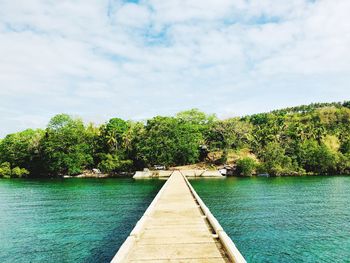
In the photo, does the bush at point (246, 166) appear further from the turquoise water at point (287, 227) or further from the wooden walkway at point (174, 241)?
the wooden walkway at point (174, 241)

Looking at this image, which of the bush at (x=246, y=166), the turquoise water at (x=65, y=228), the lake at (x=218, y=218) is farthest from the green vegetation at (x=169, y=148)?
the turquoise water at (x=65, y=228)

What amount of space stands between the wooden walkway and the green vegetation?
57.6m

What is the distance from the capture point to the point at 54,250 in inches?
621

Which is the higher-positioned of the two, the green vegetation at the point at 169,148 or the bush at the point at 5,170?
the green vegetation at the point at 169,148

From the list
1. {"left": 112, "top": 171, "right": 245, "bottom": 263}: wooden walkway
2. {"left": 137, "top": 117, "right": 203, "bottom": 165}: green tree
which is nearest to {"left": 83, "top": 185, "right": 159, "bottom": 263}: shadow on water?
{"left": 112, "top": 171, "right": 245, "bottom": 263}: wooden walkway

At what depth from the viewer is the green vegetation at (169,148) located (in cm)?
7331

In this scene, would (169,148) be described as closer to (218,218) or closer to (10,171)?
(10,171)

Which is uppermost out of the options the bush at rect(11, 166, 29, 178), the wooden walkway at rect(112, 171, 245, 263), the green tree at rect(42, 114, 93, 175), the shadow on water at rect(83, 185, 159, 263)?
the green tree at rect(42, 114, 93, 175)

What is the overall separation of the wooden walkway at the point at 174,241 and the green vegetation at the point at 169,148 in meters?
57.6

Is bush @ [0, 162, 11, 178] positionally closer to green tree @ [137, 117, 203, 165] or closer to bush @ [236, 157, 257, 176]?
green tree @ [137, 117, 203, 165]

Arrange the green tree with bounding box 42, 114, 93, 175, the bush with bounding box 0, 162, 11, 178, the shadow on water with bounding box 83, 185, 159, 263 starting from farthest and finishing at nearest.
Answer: the bush with bounding box 0, 162, 11, 178, the green tree with bounding box 42, 114, 93, 175, the shadow on water with bounding box 83, 185, 159, 263

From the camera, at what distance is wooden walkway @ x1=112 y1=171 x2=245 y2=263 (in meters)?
9.00

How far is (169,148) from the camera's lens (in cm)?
7469

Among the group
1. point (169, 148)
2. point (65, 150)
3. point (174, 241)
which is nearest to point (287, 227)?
point (174, 241)
